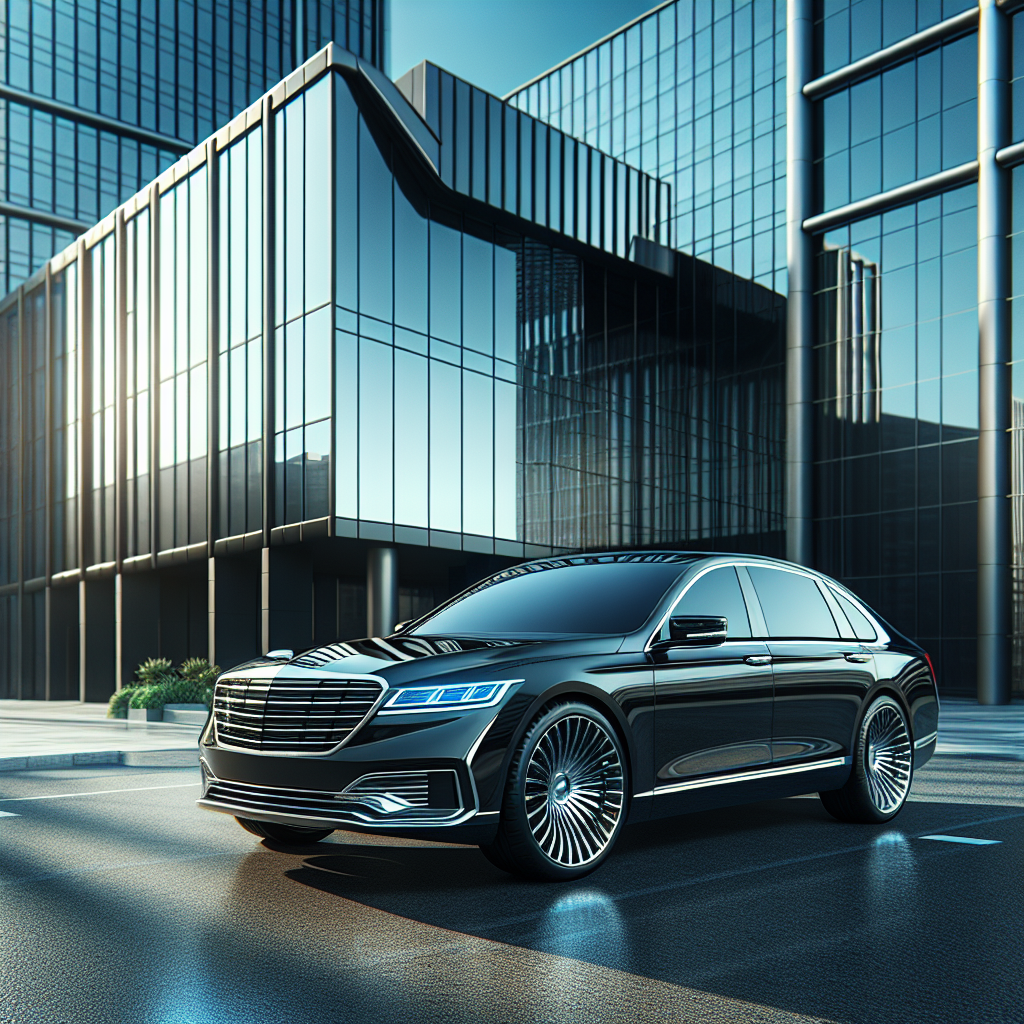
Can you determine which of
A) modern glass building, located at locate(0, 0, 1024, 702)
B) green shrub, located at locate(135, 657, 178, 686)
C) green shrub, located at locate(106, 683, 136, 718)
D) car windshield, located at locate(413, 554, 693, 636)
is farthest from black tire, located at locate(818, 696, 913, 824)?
green shrub, located at locate(106, 683, 136, 718)

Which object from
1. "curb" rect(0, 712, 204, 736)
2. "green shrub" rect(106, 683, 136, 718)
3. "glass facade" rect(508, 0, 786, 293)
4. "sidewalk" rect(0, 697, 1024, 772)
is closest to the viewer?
"sidewalk" rect(0, 697, 1024, 772)

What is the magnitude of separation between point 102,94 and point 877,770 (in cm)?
7034

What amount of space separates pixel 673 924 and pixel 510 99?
49.3m

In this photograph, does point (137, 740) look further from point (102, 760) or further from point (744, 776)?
point (744, 776)

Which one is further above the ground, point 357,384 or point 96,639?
point 357,384

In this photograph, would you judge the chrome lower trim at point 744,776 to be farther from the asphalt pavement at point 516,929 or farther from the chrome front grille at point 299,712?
the chrome front grille at point 299,712

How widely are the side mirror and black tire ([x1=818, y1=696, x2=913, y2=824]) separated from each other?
1.75 metres

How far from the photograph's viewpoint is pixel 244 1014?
12.2 ft

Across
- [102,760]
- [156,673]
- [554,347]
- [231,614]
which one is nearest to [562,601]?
[102,760]

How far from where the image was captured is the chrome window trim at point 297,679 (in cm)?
546

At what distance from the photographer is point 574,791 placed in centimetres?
586

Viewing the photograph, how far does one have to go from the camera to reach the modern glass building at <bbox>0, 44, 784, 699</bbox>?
27.0 metres

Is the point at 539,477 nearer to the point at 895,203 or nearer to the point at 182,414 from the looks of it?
the point at 182,414

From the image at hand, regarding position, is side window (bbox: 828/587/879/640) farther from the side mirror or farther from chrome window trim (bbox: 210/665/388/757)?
chrome window trim (bbox: 210/665/388/757)
